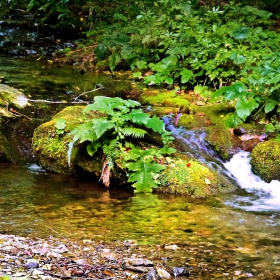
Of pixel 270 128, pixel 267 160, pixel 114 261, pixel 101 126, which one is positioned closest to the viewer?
pixel 114 261

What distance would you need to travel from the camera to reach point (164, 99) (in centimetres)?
837

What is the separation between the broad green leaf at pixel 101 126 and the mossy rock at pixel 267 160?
2146 mm

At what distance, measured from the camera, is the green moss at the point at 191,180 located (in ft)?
18.7

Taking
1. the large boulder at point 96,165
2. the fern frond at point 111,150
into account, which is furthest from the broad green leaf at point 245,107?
the fern frond at point 111,150

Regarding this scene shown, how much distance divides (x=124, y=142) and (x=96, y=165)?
513 millimetres

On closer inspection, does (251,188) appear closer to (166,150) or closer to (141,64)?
(166,150)

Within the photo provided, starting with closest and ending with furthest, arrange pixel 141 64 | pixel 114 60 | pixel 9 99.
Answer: pixel 9 99
pixel 141 64
pixel 114 60

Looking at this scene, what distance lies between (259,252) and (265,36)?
6.19 m

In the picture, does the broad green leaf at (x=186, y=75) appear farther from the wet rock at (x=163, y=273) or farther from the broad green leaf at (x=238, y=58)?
the wet rock at (x=163, y=273)

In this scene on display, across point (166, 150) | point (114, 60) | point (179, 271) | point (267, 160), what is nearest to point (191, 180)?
point (166, 150)

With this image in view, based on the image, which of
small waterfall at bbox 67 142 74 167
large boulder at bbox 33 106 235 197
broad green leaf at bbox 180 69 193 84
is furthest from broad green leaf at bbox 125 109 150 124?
broad green leaf at bbox 180 69 193 84

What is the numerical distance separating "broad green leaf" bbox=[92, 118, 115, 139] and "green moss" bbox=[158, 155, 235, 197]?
97cm

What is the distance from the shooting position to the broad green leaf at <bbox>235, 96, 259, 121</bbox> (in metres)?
6.75

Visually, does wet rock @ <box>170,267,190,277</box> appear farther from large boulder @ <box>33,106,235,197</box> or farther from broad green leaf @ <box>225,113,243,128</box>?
broad green leaf @ <box>225,113,243,128</box>
